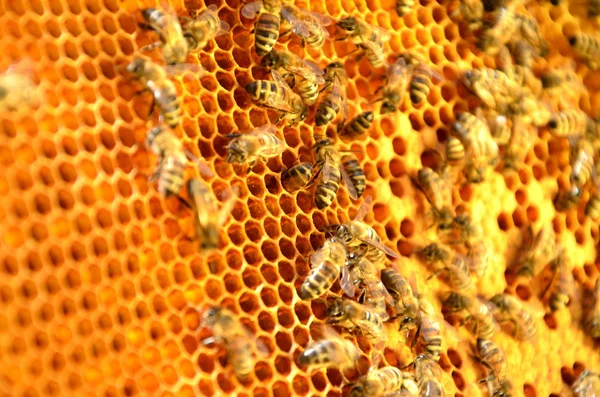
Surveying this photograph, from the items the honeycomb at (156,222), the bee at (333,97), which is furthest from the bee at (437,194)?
the bee at (333,97)

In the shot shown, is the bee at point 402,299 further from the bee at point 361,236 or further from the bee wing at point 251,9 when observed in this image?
the bee wing at point 251,9

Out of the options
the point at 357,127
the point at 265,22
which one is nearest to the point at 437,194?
the point at 357,127

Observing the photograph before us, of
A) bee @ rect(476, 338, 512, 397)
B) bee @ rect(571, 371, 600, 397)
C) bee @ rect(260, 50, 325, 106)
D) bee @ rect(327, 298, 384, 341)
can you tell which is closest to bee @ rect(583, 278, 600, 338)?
bee @ rect(571, 371, 600, 397)

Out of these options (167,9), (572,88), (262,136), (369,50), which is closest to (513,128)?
(572,88)

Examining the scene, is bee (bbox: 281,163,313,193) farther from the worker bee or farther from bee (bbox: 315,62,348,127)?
the worker bee

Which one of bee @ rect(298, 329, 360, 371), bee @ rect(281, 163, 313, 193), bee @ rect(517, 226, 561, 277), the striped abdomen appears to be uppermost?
bee @ rect(281, 163, 313, 193)

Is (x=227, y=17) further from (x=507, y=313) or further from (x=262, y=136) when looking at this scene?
(x=507, y=313)

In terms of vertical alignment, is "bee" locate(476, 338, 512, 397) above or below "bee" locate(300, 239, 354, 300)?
below

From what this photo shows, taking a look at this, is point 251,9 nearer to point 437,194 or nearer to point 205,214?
point 205,214
